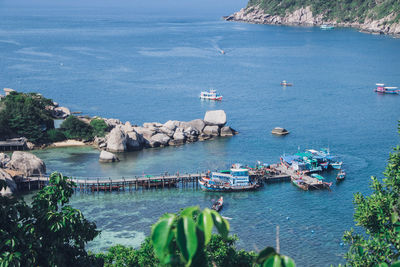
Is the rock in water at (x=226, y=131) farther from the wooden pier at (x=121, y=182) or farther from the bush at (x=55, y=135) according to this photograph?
the bush at (x=55, y=135)

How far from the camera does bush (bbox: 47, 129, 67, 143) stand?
70250 mm

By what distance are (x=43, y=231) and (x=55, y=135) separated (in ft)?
171

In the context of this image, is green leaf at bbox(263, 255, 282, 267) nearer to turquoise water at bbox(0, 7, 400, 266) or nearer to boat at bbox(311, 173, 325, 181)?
turquoise water at bbox(0, 7, 400, 266)

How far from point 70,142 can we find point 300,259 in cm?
4005

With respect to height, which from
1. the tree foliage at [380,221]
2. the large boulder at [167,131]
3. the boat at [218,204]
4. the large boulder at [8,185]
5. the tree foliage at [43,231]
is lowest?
the boat at [218,204]

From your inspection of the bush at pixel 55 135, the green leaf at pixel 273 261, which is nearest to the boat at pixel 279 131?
the bush at pixel 55 135

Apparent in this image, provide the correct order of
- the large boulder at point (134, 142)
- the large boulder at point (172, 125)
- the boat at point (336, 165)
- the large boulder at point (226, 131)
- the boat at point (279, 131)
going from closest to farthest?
the boat at point (336, 165)
the large boulder at point (134, 142)
the large boulder at point (172, 125)
the large boulder at point (226, 131)
the boat at point (279, 131)

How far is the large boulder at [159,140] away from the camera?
69125mm

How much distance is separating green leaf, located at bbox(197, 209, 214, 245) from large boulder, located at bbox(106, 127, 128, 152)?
5980 centimetres

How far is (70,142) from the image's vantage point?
70.3m

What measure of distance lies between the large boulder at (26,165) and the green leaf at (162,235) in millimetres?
51075

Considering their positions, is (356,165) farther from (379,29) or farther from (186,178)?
(379,29)

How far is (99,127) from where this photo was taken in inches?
2820

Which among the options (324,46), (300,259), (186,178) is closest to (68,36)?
(324,46)
